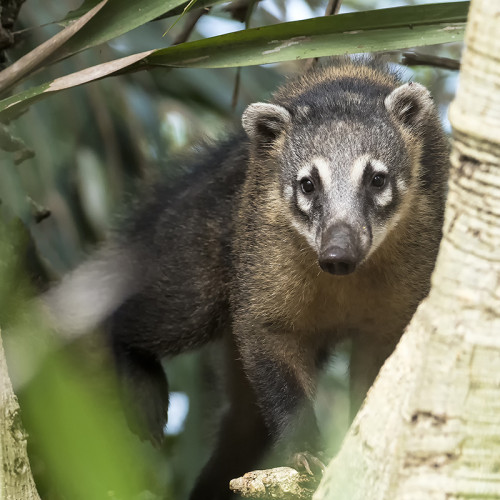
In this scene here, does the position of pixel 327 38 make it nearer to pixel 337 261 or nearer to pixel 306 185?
pixel 306 185

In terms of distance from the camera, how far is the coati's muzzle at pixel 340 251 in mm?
2893

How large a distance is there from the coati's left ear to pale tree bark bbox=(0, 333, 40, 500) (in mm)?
1991

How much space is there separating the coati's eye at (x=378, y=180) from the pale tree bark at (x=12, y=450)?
5.33 feet

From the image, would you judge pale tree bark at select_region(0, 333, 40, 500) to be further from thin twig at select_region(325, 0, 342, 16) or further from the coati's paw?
thin twig at select_region(325, 0, 342, 16)

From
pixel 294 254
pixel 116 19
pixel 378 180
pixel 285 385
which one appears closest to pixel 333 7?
pixel 378 180

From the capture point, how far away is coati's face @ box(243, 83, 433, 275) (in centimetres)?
315

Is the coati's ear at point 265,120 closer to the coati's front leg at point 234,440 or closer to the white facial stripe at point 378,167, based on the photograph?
the white facial stripe at point 378,167

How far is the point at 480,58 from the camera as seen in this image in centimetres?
161

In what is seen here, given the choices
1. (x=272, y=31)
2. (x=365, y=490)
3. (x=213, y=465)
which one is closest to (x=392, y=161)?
(x=272, y=31)

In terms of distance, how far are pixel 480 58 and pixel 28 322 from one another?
228cm

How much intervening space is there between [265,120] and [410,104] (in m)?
0.64

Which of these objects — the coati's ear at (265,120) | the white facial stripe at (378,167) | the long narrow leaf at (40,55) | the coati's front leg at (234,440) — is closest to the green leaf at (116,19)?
the long narrow leaf at (40,55)

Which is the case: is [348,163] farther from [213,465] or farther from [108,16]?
[213,465]

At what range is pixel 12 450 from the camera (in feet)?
7.97
